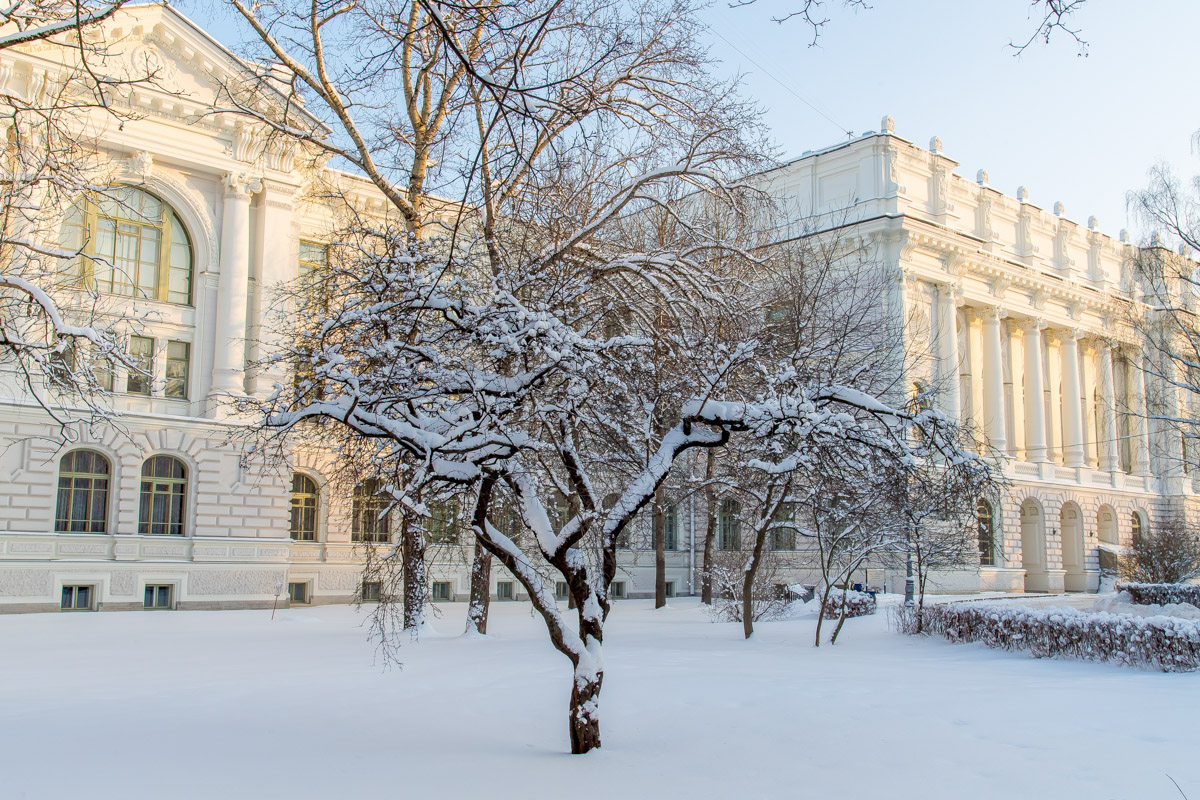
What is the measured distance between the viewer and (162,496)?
93.9 feet

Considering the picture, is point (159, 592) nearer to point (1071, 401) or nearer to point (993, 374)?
point (993, 374)

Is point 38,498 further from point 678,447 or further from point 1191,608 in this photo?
point 1191,608

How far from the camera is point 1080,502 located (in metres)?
52.7

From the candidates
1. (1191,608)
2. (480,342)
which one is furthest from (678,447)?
(1191,608)

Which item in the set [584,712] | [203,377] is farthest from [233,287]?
[584,712]

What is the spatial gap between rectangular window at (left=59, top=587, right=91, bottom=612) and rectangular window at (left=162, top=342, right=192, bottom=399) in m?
6.36

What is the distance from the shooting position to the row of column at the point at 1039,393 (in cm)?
4516

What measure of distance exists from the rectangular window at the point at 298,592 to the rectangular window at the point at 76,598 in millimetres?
6376

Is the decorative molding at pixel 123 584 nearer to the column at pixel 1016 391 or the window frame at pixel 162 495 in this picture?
the window frame at pixel 162 495

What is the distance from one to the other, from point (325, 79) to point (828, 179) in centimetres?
3130

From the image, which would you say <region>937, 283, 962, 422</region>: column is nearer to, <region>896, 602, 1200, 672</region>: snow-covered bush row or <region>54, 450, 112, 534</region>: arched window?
<region>896, 602, 1200, 672</region>: snow-covered bush row

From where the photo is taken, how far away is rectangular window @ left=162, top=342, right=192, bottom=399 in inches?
1164

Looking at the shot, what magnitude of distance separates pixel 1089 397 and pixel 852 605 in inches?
1501

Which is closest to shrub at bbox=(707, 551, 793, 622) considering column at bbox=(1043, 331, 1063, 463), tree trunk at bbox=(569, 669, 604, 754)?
tree trunk at bbox=(569, 669, 604, 754)
